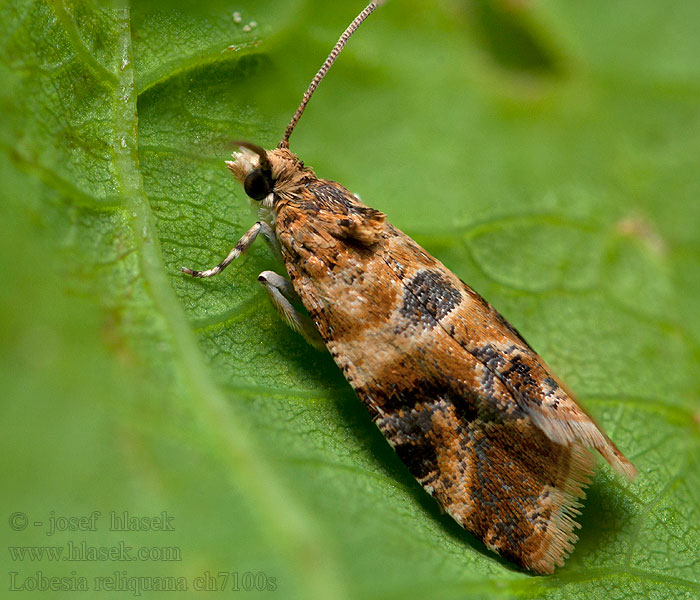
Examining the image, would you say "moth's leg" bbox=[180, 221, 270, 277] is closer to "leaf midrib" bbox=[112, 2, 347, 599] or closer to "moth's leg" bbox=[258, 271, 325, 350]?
"moth's leg" bbox=[258, 271, 325, 350]

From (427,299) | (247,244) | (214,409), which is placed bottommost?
(214,409)

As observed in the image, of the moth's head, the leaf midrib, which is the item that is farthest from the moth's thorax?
the leaf midrib

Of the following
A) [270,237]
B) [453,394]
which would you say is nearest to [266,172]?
[270,237]

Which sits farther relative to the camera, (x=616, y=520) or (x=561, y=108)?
(x=561, y=108)

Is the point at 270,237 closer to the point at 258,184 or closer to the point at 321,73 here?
the point at 258,184

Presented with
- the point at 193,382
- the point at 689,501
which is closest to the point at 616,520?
the point at 689,501

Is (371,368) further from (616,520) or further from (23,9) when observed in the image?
(23,9)
